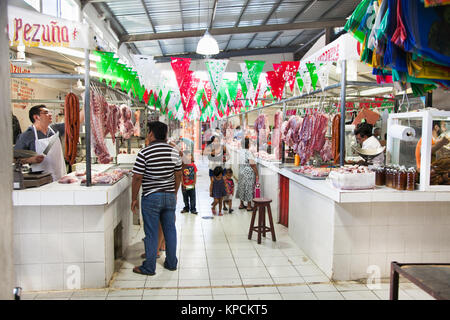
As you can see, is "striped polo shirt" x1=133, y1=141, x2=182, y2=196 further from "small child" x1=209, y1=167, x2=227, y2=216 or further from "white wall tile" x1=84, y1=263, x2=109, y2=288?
"small child" x1=209, y1=167, x2=227, y2=216

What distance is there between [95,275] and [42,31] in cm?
270

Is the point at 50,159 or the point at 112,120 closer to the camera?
the point at 50,159

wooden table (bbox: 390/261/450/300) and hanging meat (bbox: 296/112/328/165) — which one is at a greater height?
hanging meat (bbox: 296/112/328/165)

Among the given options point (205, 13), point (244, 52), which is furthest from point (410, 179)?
point (244, 52)

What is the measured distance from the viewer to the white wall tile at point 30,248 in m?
3.76

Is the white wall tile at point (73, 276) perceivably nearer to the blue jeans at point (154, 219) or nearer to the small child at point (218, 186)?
the blue jeans at point (154, 219)

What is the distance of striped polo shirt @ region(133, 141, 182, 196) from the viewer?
13.6 ft

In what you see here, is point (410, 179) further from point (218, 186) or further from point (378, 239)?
point (218, 186)

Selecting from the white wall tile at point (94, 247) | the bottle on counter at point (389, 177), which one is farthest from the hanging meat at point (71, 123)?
the bottle on counter at point (389, 177)

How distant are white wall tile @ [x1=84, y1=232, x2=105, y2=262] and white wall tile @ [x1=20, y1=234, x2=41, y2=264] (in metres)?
0.50

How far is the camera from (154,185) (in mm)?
4191

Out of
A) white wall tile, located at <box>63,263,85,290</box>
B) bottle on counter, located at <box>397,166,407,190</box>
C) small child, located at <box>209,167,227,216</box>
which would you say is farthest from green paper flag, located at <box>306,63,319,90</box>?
white wall tile, located at <box>63,263,85,290</box>

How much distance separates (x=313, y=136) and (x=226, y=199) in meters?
2.72
